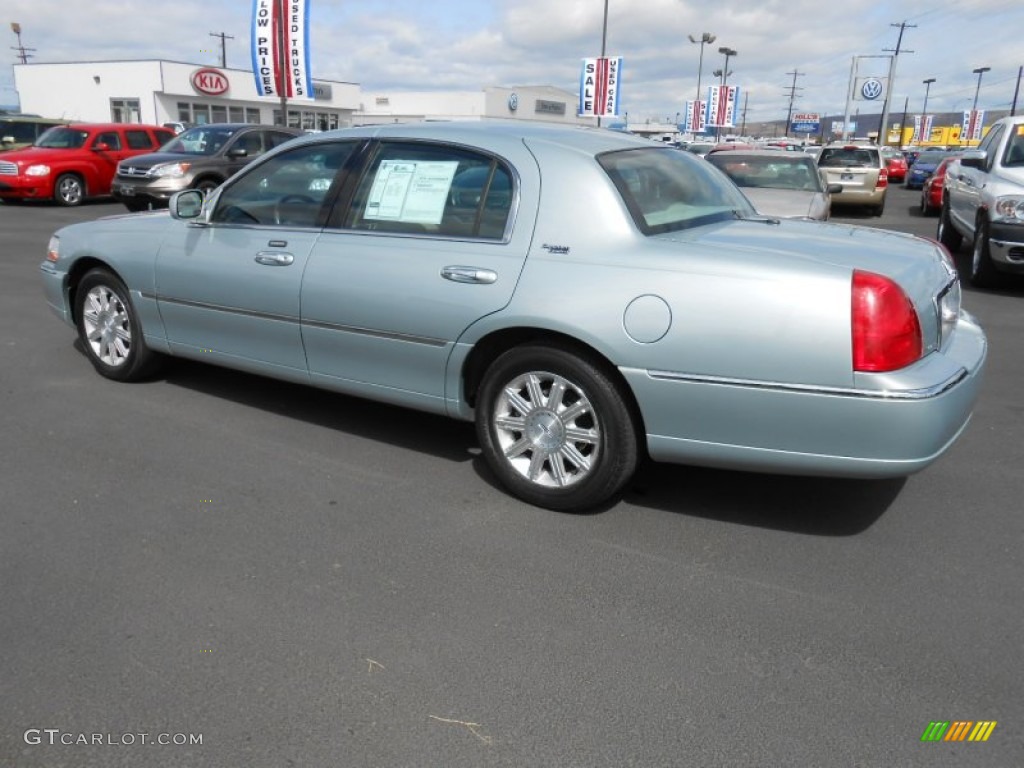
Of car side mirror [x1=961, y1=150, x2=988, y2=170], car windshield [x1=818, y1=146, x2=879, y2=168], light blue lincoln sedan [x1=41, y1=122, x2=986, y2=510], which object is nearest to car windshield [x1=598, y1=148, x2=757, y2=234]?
light blue lincoln sedan [x1=41, y1=122, x2=986, y2=510]

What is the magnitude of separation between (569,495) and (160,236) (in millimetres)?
3003

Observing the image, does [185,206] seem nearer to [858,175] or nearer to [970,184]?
[970,184]

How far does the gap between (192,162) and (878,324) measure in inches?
567

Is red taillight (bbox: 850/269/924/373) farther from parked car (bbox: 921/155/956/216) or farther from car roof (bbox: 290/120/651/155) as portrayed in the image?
parked car (bbox: 921/155/956/216)

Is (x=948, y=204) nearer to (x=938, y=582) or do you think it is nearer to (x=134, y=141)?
(x=938, y=582)

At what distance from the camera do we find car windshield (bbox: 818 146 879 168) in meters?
19.3

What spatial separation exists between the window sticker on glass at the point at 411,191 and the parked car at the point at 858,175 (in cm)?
1615

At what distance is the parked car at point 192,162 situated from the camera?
14945mm

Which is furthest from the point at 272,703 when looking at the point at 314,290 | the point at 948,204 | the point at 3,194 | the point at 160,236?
the point at 3,194

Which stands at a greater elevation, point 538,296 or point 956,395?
point 538,296

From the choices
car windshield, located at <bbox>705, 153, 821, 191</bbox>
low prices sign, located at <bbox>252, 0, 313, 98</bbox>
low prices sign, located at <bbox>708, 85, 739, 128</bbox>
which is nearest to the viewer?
car windshield, located at <bbox>705, 153, 821, 191</bbox>

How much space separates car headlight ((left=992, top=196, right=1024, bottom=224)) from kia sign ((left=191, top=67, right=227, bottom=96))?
47.1 metres

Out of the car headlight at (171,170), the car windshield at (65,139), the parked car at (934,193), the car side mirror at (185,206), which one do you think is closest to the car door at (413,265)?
the car side mirror at (185,206)

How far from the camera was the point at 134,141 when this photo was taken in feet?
61.9
